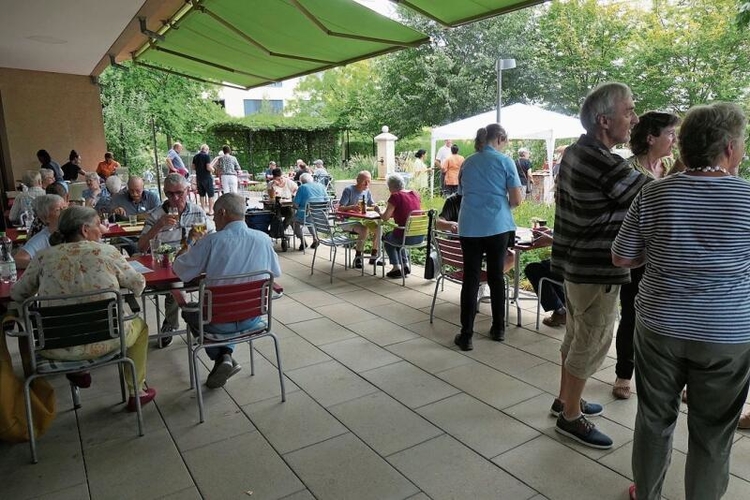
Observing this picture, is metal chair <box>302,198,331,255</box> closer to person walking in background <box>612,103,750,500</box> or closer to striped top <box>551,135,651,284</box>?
striped top <box>551,135,651,284</box>

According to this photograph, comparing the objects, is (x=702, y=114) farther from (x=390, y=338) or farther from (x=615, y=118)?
(x=390, y=338)

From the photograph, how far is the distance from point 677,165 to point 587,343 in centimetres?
112

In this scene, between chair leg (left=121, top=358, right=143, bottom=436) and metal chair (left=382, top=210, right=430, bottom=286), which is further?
metal chair (left=382, top=210, right=430, bottom=286)

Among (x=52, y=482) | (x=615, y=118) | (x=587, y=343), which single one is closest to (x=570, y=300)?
(x=587, y=343)

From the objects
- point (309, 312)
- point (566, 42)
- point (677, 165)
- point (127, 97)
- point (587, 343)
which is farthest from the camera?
point (566, 42)

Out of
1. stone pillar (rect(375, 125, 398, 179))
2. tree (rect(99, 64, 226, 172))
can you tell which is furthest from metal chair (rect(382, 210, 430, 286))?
tree (rect(99, 64, 226, 172))

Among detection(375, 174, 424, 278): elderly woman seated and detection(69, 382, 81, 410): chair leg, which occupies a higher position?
detection(375, 174, 424, 278): elderly woman seated

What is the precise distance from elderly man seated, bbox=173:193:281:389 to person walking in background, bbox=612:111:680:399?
1.97 meters

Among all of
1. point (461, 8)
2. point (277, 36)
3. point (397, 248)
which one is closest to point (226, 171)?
point (277, 36)

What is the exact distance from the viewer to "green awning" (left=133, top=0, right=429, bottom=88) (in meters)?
4.59

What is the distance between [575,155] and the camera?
2.27 meters

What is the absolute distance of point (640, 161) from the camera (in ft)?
8.80

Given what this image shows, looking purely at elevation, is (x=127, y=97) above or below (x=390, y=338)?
above

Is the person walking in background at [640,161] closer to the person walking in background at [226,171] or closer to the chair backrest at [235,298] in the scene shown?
the chair backrest at [235,298]
